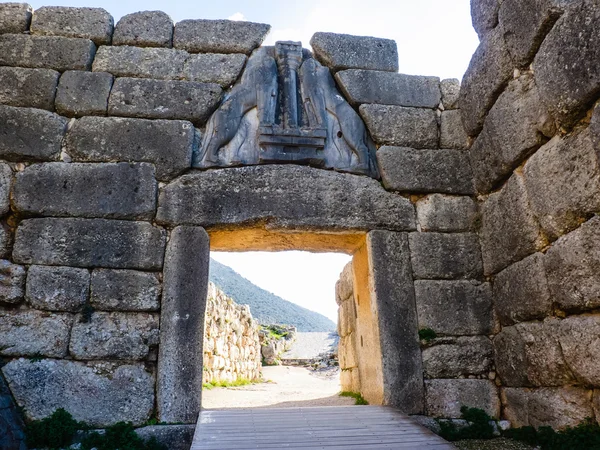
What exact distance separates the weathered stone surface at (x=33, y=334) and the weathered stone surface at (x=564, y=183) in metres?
3.79

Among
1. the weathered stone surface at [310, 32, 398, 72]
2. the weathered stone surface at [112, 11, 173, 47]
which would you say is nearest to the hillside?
the weathered stone surface at [310, 32, 398, 72]

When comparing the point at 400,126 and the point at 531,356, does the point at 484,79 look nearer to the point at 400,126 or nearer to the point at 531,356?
the point at 400,126

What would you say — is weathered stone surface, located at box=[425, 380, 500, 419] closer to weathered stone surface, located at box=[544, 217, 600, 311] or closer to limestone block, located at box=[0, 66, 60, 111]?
weathered stone surface, located at box=[544, 217, 600, 311]

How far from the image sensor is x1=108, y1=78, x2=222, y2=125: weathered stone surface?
14.6ft

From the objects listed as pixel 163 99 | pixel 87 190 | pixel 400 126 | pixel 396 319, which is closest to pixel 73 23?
pixel 163 99

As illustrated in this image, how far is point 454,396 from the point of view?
398 cm

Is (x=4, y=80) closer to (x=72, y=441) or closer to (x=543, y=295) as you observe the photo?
(x=72, y=441)

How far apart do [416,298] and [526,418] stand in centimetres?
125

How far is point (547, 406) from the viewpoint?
3.38 metres

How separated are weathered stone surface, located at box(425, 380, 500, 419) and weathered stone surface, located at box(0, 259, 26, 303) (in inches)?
137

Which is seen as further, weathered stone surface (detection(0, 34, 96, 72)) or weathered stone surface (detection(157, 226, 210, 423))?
weathered stone surface (detection(0, 34, 96, 72))

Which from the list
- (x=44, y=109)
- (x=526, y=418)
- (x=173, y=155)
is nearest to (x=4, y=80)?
(x=44, y=109)

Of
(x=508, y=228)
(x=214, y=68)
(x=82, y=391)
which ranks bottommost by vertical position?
(x=82, y=391)

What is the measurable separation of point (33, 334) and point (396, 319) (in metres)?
3.00
